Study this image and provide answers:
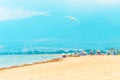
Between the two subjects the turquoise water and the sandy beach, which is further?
the turquoise water

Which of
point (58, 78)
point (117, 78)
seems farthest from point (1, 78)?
point (117, 78)

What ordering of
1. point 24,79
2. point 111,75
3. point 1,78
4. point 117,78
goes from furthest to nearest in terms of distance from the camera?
point 1,78
point 24,79
point 111,75
point 117,78

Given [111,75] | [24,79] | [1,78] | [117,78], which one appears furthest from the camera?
[1,78]

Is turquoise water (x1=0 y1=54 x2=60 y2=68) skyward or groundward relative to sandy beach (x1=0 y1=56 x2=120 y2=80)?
groundward

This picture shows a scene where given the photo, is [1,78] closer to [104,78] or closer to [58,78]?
[58,78]

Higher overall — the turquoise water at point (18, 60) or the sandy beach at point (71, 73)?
the sandy beach at point (71, 73)

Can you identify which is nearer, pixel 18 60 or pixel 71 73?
pixel 71 73

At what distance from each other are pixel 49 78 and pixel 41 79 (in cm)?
A: 48

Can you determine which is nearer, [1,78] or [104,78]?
[104,78]

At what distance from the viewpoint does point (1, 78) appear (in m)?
25.7

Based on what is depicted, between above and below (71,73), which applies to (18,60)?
below

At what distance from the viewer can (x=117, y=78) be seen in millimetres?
Result: 20016

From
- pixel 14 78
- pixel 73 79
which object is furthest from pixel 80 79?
pixel 14 78

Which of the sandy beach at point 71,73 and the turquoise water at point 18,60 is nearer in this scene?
the sandy beach at point 71,73
